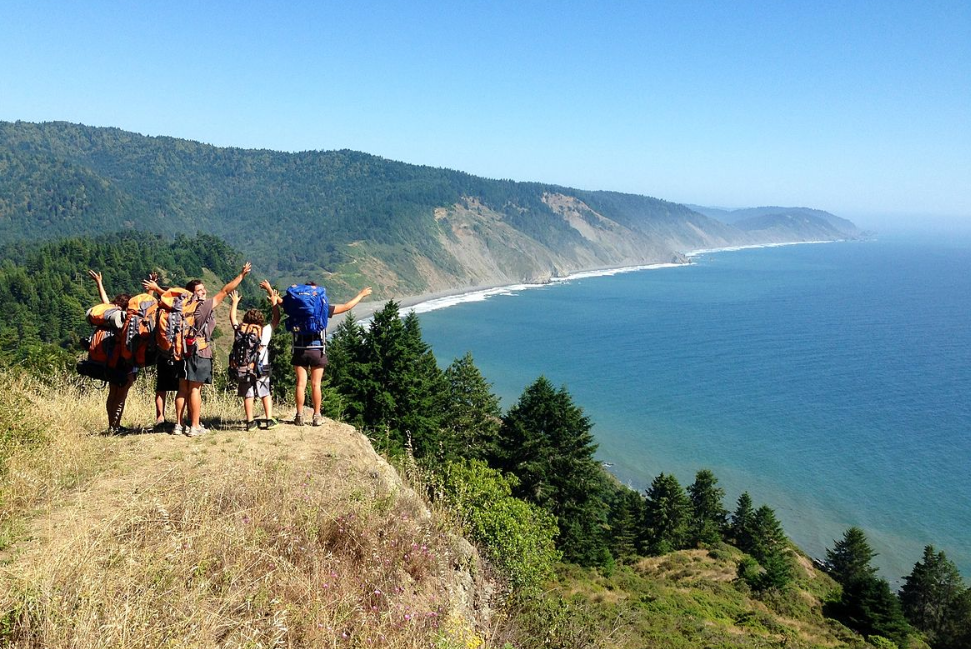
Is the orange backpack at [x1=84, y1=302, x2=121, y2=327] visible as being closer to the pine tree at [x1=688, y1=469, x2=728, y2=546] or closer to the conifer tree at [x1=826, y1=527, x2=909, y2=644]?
the conifer tree at [x1=826, y1=527, x2=909, y2=644]

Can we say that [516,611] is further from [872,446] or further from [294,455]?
[872,446]

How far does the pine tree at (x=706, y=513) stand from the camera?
33.9 meters

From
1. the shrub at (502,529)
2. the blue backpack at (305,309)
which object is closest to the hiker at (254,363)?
the blue backpack at (305,309)

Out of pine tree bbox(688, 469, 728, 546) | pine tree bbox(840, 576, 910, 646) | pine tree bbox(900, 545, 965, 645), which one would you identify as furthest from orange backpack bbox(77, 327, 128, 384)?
pine tree bbox(900, 545, 965, 645)

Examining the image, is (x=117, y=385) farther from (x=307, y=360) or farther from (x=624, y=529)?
(x=624, y=529)

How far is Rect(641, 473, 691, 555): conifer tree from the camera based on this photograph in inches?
1251

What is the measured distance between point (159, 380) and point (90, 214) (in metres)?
235

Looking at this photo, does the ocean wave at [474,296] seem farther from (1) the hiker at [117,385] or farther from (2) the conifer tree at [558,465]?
(1) the hiker at [117,385]

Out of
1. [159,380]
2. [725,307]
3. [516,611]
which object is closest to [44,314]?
[159,380]

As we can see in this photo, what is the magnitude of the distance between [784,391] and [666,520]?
4066cm

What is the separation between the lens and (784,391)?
64.0m

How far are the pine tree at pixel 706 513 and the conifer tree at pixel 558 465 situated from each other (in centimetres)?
1203

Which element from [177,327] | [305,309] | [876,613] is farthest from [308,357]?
[876,613]

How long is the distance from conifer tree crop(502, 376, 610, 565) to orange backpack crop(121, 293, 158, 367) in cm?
1840
